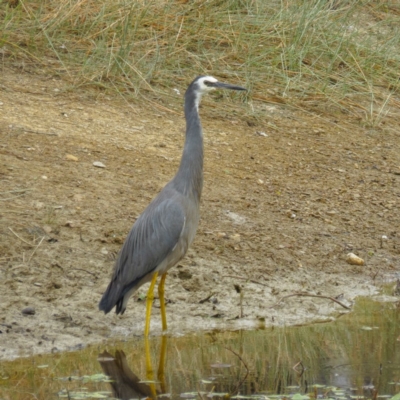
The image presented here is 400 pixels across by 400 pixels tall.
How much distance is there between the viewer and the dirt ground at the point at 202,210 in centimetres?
666

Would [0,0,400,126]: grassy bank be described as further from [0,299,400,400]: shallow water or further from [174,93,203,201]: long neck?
[0,299,400,400]: shallow water

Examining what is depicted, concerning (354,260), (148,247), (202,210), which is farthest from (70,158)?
(354,260)

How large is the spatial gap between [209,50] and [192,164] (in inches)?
177

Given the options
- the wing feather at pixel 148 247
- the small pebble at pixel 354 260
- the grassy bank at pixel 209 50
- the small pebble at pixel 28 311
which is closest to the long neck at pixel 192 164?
the wing feather at pixel 148 247

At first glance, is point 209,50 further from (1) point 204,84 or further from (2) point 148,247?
(2) point 148,247

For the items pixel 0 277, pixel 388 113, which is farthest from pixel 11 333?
pixel 388 113

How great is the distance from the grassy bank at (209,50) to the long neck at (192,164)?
336 cm

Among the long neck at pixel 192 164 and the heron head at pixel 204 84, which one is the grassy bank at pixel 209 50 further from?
the long neck at pixel 192 164

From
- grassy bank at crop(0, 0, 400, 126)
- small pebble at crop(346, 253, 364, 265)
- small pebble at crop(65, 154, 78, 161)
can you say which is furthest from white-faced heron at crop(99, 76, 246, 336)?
grassy bank at crop(0, 0, 400, 126)

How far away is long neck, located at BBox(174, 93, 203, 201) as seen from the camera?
21.3 ft

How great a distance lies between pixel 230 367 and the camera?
572cm

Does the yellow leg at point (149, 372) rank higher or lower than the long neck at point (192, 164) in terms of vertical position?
lower

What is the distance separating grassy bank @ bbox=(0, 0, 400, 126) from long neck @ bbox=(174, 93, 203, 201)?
336cm

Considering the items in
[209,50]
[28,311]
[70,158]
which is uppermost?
[209,50]
